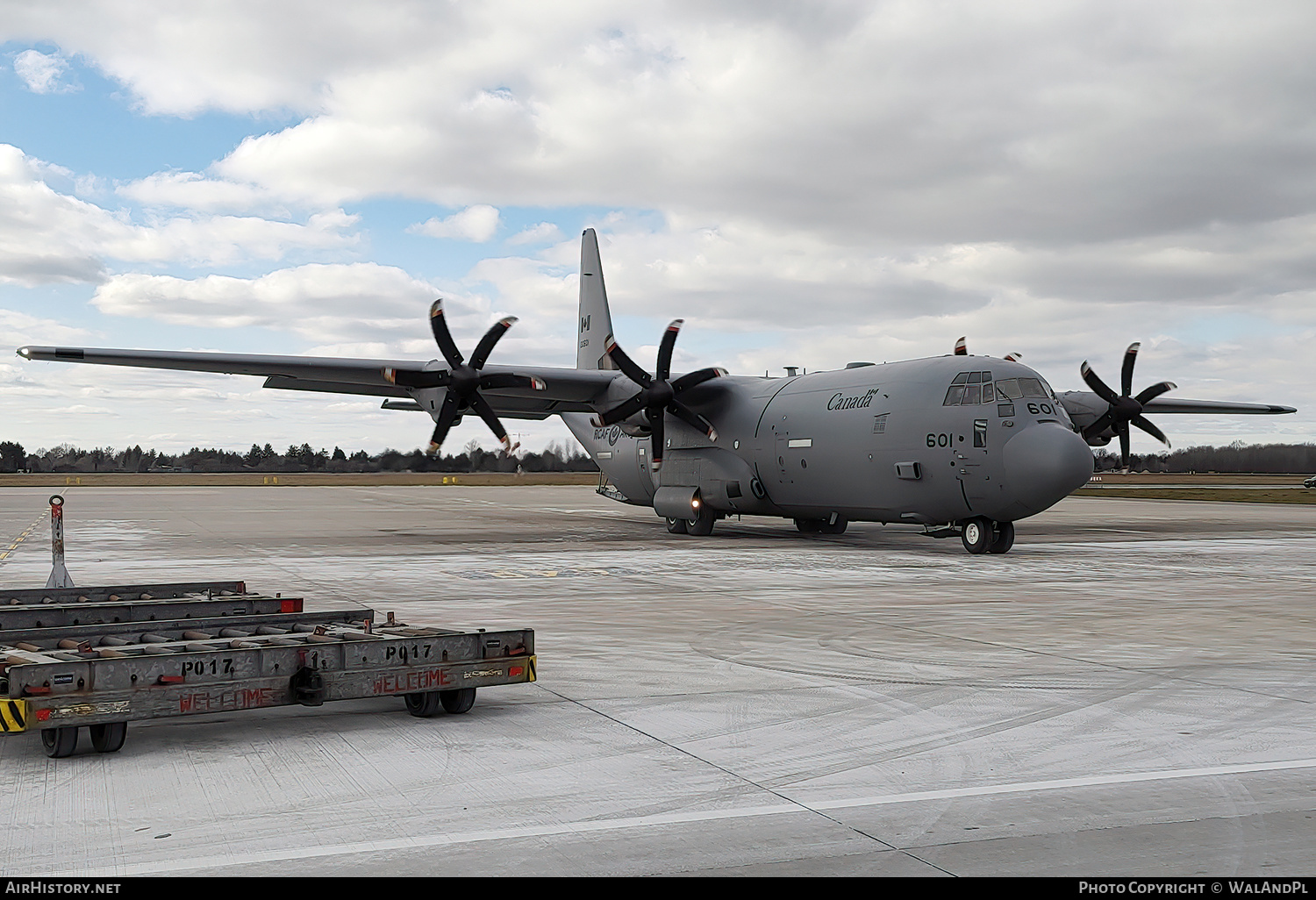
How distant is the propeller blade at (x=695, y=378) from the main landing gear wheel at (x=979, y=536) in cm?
820

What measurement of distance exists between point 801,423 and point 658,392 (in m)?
3.87

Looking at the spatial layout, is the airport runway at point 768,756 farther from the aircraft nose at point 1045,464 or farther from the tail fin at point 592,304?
the tail fin at point 592,304

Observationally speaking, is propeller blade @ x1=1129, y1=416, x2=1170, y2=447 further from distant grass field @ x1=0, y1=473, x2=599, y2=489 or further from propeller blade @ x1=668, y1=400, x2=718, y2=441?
distant grass field @ x1=0, y1=473, x2=599, y2=489

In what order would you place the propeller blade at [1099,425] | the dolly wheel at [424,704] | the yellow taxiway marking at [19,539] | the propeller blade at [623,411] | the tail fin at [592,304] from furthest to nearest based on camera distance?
the tail fin at [592,304]
the propeller blade at [1099,425]
the propeller blade at [623,411]
the yellow taxiway marking at [19,539]
the dolly wheel at [424,704]

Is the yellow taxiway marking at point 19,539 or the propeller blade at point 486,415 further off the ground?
the propeller blade at point 486,415

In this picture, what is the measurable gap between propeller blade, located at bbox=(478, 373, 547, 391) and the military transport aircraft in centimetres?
4

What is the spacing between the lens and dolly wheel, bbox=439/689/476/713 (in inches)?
306

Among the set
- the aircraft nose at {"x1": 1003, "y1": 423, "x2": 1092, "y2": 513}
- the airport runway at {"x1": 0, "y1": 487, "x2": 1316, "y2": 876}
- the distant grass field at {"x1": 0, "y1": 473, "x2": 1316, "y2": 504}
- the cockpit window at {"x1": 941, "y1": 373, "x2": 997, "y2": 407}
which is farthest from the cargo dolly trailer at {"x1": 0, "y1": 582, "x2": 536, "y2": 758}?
the distant grass field at {"x1": 0, "y1": 473, "x2": 1316, "y2": 504}

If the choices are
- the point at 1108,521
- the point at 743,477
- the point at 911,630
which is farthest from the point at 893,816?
the point at 1108,521

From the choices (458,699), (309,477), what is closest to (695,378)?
(458,699)

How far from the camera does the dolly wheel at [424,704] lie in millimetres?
7723

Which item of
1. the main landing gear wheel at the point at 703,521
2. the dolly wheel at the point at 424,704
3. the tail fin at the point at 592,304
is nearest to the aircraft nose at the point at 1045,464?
the main landing gear wheel at the point at 703,521
